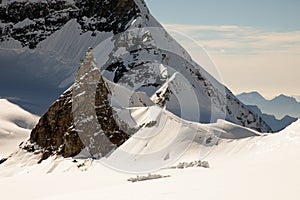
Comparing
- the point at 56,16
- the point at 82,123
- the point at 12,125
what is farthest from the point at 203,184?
the point at 56,16

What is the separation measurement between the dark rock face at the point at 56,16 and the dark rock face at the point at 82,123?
173ft

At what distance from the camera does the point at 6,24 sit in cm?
9056

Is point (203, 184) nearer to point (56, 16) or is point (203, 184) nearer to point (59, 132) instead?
point (59, 132)

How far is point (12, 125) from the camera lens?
51844 mm

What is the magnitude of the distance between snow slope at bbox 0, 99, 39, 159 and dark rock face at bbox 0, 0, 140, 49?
88.8ft

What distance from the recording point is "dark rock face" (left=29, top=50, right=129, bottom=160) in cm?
2877

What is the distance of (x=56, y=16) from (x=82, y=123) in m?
65.1

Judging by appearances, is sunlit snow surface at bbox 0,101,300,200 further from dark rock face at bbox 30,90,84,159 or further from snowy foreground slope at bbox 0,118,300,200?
dark rock face at bbox 30,90,84,159

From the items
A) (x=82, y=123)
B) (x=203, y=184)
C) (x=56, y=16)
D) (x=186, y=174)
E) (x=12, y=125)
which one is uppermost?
(x=203, y=184)

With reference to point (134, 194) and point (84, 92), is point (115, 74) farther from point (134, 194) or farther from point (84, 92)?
point (134, 194)

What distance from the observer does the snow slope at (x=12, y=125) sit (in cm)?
4465

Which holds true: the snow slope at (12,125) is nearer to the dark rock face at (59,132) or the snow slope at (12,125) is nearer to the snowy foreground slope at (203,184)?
the dark rock face at (59,132)

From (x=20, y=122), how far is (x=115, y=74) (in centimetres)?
1991

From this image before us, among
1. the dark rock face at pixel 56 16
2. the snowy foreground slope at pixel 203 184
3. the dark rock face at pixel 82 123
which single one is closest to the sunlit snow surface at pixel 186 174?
the snowy foreground slope at pixel 203 184
